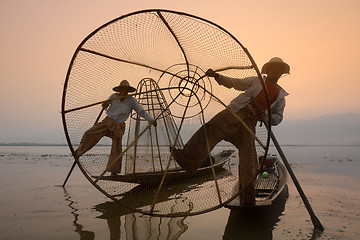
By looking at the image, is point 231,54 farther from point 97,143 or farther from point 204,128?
point 97,143

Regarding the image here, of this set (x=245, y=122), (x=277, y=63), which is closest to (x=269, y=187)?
(x=245, y=122)

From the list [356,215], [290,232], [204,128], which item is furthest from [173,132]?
[356,215]

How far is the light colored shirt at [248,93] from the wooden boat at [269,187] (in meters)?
1.13

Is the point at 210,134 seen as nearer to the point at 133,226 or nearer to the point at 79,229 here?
the point at 133,226

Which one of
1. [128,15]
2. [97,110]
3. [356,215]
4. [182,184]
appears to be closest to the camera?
[128,15]

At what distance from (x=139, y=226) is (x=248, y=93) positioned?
231 cm

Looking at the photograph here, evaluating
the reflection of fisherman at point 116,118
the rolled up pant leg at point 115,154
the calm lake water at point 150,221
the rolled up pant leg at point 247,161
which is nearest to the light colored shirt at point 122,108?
the reflection of fisherman at point 116,118

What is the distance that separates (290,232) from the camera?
3527 mm

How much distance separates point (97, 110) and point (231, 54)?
8.22ft

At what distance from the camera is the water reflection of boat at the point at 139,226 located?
328cm

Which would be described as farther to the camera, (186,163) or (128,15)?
(186,163)

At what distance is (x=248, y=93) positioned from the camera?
3.60 meters

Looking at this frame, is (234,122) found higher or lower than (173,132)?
higher

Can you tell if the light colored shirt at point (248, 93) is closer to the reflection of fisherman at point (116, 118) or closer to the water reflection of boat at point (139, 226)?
the reflection of fisherman at point (116, 118)
